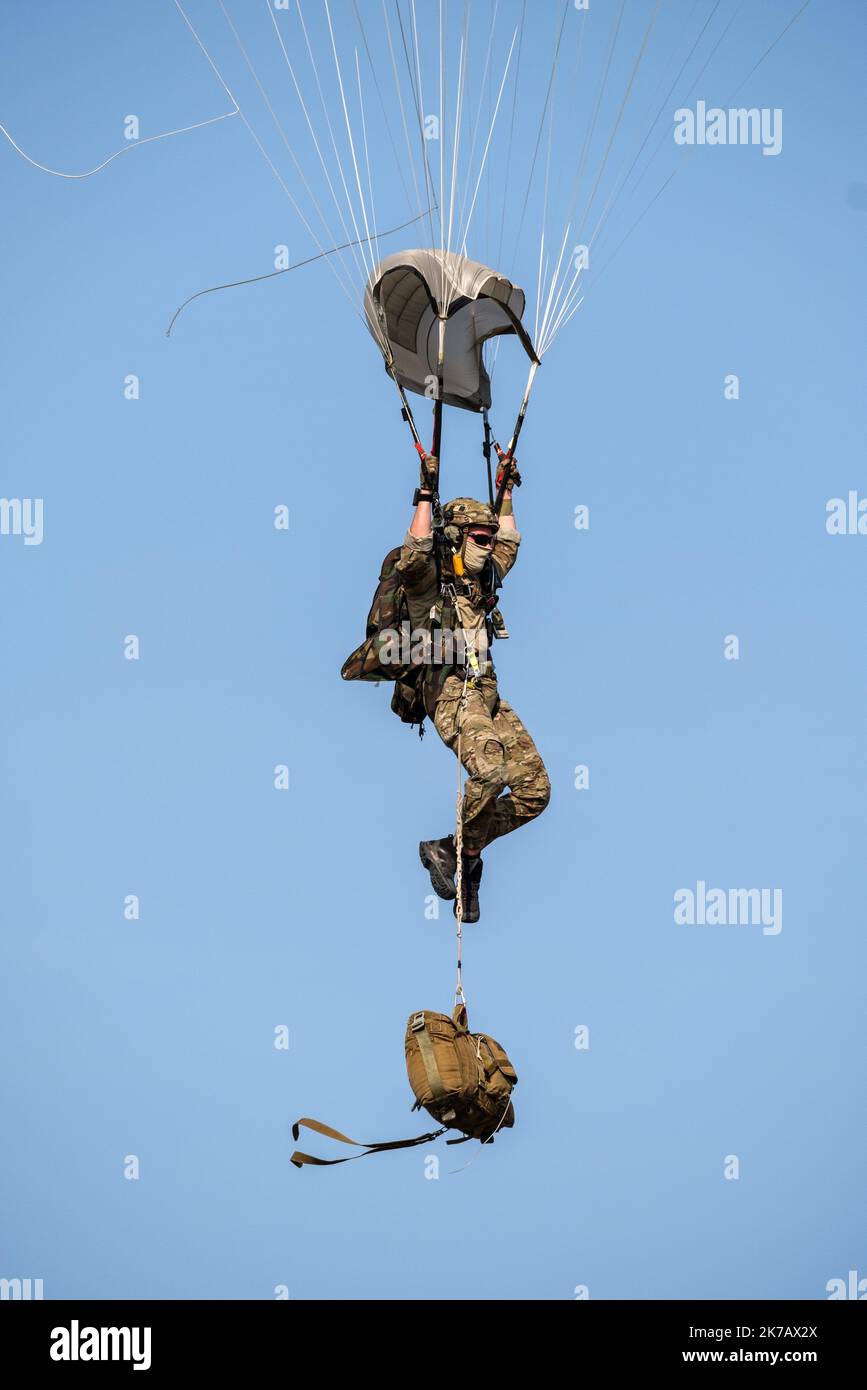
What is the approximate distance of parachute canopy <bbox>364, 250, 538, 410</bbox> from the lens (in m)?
14.9

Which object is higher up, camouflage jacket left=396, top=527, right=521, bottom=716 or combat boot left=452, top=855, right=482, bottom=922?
camouflage jacket left=396, top=527, right=521, bottom=716

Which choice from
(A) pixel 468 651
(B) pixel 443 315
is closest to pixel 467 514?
(A) pixel 468 651

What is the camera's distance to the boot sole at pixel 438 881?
50.2ft

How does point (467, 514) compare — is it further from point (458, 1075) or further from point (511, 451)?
point (458, 1075)

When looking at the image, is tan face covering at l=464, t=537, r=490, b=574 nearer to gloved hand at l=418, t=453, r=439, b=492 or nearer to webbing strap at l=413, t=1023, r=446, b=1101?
gloved hand at l=418, t=453, r=439, b=492

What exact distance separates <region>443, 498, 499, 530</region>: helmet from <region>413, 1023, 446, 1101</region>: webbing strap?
3.50m

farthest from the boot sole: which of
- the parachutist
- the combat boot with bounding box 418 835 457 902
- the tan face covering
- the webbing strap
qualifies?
the tan face covering

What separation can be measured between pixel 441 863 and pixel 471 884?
267 millimetres

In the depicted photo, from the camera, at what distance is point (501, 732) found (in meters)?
14.7

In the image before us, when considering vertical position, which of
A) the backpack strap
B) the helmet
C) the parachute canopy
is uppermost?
the parachute canopy

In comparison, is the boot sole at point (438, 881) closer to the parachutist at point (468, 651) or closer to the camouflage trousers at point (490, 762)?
the parachutist at point (468, 651)

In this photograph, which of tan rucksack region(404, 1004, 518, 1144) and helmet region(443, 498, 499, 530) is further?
helmet region(443, 498, 499, 530)
